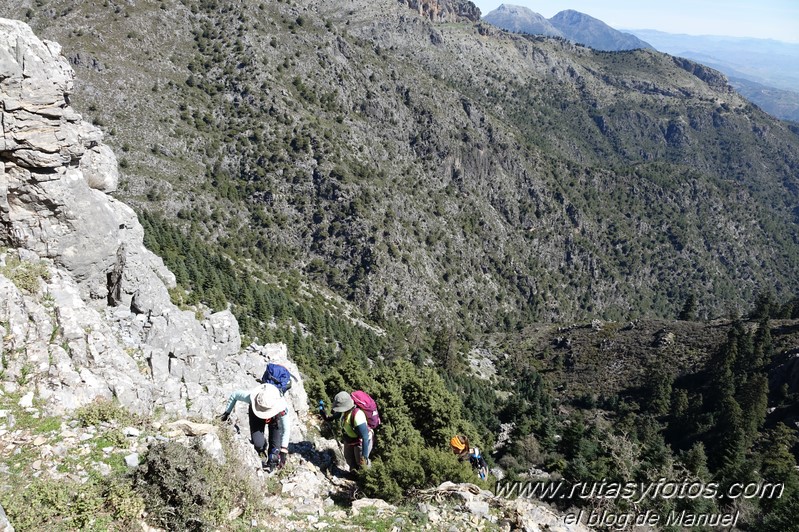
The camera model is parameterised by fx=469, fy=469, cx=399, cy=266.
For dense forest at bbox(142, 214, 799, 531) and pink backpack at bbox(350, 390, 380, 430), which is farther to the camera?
dense forest at bbox(142, 214, 799, 531)

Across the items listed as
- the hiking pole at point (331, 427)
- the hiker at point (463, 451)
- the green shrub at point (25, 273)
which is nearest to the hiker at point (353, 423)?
the hiking pole at point (331, 427)

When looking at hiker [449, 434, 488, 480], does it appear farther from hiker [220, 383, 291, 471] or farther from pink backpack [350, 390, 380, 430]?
hiker [220, 383, 291, 471]

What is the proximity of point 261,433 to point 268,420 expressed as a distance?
77 cm

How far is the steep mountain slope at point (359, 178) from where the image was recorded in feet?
326

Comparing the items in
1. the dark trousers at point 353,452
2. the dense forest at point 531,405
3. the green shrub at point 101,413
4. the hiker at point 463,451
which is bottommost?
the dense forest at point 531,405

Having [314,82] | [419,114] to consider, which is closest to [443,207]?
[419,114]

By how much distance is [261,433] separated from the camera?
1262 cm

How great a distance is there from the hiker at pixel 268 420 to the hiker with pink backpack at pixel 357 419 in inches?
60.2

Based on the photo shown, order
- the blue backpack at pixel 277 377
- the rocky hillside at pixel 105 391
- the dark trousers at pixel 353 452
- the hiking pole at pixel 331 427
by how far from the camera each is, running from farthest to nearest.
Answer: the hiking pole at pixel 331 427, the dark trousers at pixel 353 452, the blue backpack at pixel 277 377, the rocky hillside at pixel 105 391

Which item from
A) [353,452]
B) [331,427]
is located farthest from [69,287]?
[331,427]

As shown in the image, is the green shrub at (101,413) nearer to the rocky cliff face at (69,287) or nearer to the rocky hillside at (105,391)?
the rocky hillside at (105,391)

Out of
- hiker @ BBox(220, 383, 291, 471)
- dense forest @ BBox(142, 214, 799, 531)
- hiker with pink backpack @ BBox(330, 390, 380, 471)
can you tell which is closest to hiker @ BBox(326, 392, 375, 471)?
hiker with pink backpack @ BBox(330, 390, 380, 471)

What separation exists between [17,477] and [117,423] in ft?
8.10

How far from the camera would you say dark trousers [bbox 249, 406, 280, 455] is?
12.4 m
